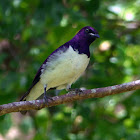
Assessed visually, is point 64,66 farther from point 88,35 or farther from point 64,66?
point 88,35

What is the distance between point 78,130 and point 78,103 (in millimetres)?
705

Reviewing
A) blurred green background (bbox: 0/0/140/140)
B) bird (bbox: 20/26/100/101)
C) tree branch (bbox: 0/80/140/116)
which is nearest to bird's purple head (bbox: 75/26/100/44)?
bird (bbox: 20/26/100/101)

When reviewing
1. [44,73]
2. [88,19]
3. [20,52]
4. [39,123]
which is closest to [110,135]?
[39,123]

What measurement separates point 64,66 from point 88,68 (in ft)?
3.64

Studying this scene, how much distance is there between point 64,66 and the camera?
4.08m

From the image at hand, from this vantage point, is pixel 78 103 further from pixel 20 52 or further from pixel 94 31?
pixel 20 52

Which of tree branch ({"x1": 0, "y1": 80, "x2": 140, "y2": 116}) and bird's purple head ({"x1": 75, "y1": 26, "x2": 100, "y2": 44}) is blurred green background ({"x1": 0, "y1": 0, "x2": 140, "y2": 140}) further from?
tree branch ({"x1": 0, "y1": 80, "x2": 140, "y2": 116})

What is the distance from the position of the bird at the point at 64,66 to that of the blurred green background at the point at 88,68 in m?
0.28

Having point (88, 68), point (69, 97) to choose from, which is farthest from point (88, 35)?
point (69, 97)

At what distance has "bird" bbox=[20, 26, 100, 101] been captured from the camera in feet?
13.4

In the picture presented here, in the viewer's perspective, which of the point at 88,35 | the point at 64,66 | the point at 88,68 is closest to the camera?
the point at 64,66

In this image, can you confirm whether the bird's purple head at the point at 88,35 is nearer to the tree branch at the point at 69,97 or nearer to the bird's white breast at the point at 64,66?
the bird's white breast at the point at 64,66

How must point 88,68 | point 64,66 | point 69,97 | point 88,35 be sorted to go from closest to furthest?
point 69,97, point 64,66, point 88,35, point 88,68

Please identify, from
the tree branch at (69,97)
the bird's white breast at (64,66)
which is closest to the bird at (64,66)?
the bird's white breast at (64,66)
